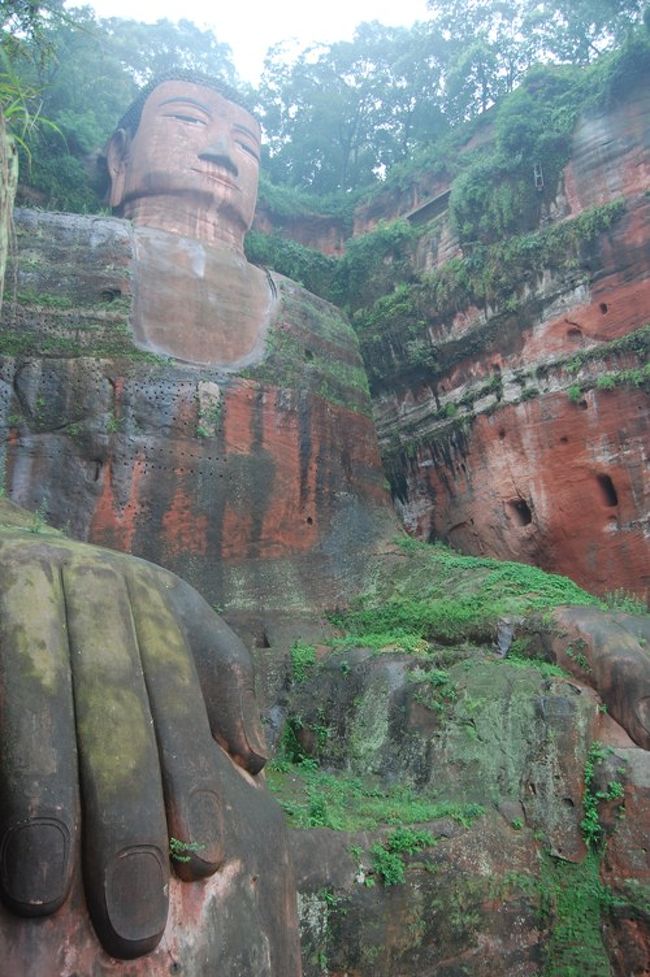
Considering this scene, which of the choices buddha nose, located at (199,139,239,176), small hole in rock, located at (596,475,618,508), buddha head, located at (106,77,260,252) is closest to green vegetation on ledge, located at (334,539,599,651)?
small hole in rock, located at (596,475,618,508)

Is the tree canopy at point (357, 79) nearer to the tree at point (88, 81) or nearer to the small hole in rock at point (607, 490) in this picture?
the tree at point (88, 81)

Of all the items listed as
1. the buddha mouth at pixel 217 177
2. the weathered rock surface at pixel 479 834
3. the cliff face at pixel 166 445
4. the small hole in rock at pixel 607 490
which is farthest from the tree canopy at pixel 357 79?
the weathered rock surface at pixel 479 834

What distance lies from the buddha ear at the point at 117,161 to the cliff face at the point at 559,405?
7.27 m

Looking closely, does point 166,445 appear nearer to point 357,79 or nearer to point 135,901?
point 135,901

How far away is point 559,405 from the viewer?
A: 1372 cm

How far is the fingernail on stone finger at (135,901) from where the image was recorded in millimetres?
3812

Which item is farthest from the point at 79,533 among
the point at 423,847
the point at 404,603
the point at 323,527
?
the point at 423,847

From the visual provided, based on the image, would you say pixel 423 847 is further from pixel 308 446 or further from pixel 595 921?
pixel 308 446

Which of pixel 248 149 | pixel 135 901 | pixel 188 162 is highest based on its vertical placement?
pixel 248 149

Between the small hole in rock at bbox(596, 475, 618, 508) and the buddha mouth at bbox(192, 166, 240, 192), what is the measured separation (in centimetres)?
1006

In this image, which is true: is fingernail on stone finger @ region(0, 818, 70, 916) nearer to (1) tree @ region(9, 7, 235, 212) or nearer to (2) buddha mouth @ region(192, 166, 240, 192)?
(1) tree @ region(9, 7, 235, 212)

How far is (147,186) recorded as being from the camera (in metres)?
16.4

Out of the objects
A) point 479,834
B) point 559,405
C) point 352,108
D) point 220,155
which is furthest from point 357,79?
point 479,834

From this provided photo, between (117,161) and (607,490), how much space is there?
13019 millimetres
